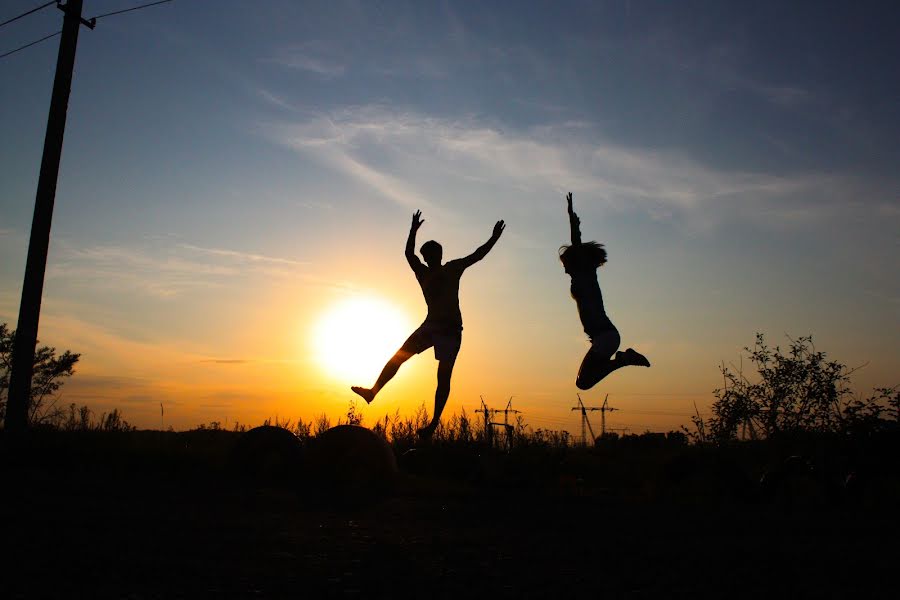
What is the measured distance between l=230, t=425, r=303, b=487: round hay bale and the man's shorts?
7.44 feet

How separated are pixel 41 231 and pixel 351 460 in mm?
5922

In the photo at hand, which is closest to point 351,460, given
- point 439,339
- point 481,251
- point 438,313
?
point 439,339

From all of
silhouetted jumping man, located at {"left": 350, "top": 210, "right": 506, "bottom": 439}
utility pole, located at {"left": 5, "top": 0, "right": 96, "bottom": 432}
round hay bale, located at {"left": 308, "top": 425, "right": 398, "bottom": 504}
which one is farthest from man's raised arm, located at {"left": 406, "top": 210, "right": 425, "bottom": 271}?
utility pole, located at {"left": 5, "top": 0, "right": 96, "bottom": 432}

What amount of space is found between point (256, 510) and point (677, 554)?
339 cm

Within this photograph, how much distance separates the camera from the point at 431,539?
16.4 feet

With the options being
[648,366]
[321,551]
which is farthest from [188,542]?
[648,366]

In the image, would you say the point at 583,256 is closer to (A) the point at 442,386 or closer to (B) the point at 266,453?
(A) the point at 442,386

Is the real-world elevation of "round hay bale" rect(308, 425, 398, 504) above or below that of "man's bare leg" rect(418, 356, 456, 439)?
below

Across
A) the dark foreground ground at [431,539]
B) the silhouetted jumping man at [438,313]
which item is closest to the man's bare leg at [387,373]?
the silhouetted jumping man at [438,313]

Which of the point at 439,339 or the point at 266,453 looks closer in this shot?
the point at 439,339

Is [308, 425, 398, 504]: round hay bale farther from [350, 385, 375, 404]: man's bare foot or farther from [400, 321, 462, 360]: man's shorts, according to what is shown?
[400, 321, 462, 360]: man's shorts

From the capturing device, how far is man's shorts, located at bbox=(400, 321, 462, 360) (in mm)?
8438

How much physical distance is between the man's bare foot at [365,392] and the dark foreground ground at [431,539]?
117cm

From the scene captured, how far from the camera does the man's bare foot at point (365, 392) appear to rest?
855 cm
